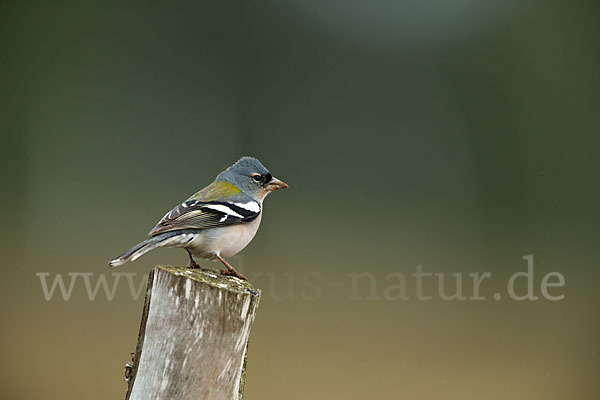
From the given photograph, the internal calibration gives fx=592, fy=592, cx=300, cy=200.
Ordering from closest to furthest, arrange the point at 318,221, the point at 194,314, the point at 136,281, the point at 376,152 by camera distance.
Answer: the point at 194,314 < the point at 136,281 < the point at 318,221 < the point at 376,152

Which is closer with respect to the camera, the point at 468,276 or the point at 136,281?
the point at 136,281

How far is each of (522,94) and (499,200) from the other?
1413 mm

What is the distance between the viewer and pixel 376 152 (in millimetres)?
6977

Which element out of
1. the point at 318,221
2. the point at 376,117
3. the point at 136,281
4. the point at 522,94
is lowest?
the point at 136,281

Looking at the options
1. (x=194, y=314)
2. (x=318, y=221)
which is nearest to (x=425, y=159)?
(x=318, y=221)

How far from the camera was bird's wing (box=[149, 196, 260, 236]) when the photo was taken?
289 cm

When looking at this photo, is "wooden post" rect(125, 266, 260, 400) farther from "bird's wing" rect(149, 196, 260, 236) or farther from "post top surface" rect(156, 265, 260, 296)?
"bird's wing" rect(149, 196, 260, 236)

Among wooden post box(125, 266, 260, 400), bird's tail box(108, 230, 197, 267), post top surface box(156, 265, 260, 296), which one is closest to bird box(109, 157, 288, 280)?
bird's tail box(108, 230, 197, 267)

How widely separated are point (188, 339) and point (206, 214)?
1.06 metres

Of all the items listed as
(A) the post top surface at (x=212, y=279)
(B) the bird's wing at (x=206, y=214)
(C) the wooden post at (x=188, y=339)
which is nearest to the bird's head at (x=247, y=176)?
(B) the bird's wing at (x=206, y=214)

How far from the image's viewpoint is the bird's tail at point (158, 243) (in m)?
2.53

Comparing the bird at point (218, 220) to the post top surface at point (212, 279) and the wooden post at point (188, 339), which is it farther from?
the wooden post at point (188, 339)

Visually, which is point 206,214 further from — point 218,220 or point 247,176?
point 247,176

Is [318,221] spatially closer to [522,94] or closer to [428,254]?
[428,254]
